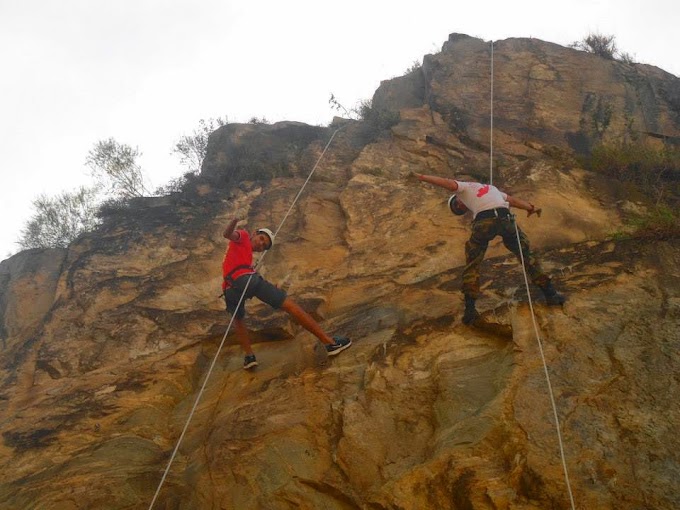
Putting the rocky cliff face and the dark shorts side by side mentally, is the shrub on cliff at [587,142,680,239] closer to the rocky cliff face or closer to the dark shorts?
the rocky cliff face

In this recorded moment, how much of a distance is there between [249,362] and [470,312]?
2.78 meters

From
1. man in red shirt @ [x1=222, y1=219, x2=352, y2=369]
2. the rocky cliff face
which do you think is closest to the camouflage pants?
the rocky cliff face

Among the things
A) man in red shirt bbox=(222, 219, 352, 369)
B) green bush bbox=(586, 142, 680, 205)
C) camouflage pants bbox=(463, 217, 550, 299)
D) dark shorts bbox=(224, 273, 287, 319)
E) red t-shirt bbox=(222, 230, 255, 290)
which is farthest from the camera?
green bush bbox=(586, 142, 680, 205)

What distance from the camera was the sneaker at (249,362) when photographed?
680cm

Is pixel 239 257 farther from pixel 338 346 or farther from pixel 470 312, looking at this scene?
pixel 470 312

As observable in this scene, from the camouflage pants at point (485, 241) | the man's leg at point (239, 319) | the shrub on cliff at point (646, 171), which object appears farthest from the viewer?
the shrub on cliff at point (646, 171)

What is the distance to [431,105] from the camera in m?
11.5

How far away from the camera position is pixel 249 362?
22.4 ft

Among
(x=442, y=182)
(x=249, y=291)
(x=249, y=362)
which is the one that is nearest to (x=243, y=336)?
(x=249, y=362)

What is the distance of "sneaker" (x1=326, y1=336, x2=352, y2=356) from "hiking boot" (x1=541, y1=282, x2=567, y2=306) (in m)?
2.27

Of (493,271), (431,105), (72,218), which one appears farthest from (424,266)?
(72,218)

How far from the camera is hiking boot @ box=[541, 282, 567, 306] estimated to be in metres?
5.93

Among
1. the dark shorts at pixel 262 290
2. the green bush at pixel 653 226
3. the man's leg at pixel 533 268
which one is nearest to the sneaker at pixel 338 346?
the dark shorts at pixel 262 290

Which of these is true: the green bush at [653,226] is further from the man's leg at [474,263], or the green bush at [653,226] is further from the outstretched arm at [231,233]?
the outstretched arm at [231,233]
